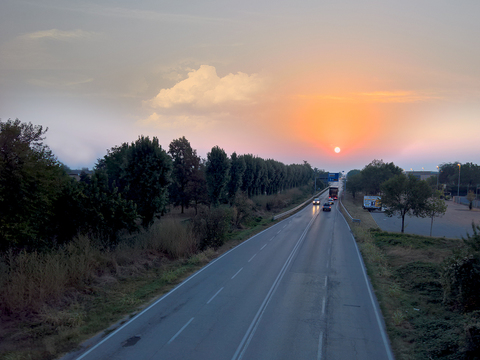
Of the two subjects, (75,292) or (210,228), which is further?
(210,228)

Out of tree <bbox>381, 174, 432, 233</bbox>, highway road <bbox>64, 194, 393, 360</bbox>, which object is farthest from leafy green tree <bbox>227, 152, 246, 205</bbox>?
highway road <bbox>64, 194, 393, 360</bbox>

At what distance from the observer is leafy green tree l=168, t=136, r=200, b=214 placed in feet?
162

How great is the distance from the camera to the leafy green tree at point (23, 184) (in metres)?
12.5

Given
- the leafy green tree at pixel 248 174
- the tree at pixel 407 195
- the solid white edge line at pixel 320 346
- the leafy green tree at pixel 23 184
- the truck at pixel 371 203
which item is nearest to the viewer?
the solid white edge line at pixel 320 346

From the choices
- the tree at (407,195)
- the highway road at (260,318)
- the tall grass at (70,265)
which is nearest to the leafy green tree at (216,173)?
the tall grass at (70,265)

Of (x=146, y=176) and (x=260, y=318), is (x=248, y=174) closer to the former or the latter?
(x=146, y=176)

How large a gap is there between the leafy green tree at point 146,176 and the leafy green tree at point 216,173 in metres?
18.8

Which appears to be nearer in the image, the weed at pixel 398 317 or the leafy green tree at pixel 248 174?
the weed at pixel 398 317

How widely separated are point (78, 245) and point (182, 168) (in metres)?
35.7

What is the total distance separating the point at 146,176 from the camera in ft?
68.7

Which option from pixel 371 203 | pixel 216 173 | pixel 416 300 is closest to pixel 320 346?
Result: pixel 416 300

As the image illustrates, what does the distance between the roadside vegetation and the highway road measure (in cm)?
134

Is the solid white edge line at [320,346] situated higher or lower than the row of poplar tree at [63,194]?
lower

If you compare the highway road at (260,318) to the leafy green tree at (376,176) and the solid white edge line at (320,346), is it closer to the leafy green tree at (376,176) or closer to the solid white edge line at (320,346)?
the solid white edge line at (320,346)
